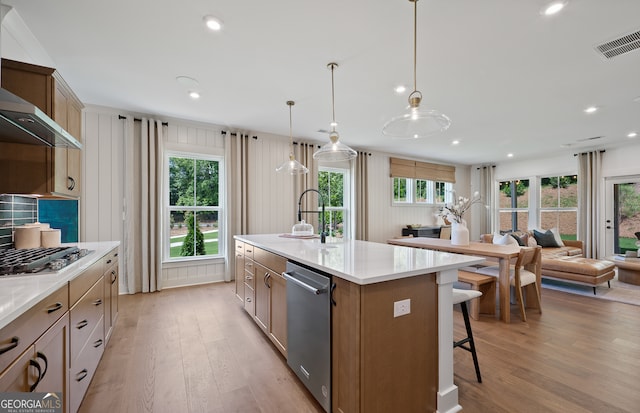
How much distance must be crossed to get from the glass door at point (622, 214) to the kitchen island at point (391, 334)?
680 centimetres

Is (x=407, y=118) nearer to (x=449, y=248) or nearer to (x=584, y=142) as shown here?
(x=449, y=248)

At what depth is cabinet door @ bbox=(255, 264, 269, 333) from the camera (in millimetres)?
2511

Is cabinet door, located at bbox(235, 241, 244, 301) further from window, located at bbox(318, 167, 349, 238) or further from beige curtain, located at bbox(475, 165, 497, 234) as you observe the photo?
beige curtain, located at bbox(475, 165, 497, 234)

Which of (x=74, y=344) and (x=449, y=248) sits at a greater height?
(x=449, y=248)

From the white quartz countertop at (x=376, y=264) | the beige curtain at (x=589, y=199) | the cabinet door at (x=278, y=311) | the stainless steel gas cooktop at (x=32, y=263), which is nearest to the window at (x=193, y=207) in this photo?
the stainless steel gas cooktop at (x=32, y=263)

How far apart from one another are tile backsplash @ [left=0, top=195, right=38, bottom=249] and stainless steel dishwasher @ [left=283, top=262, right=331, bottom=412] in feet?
7.49

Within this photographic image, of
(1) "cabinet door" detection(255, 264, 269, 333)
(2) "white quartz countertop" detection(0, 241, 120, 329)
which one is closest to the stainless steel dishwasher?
(1) "cabinet door" detection(255, 264, 269, 333)

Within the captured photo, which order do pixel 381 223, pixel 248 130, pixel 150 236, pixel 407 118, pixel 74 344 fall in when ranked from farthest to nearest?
pixel 381 223 → pixel 248 130 → pixel 150 236 → pixel 407 118 → pixel 74 344

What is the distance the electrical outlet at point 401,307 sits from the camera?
147cm

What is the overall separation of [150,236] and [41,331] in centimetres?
325

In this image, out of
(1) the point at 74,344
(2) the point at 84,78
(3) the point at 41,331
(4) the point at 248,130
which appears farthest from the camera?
(4) the point at 248,130

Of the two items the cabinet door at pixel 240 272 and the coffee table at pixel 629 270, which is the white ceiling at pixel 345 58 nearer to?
the cabinet door at pixel 240 272

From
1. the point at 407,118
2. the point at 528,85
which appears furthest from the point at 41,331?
the point at 528,85

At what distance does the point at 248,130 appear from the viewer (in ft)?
16.4
